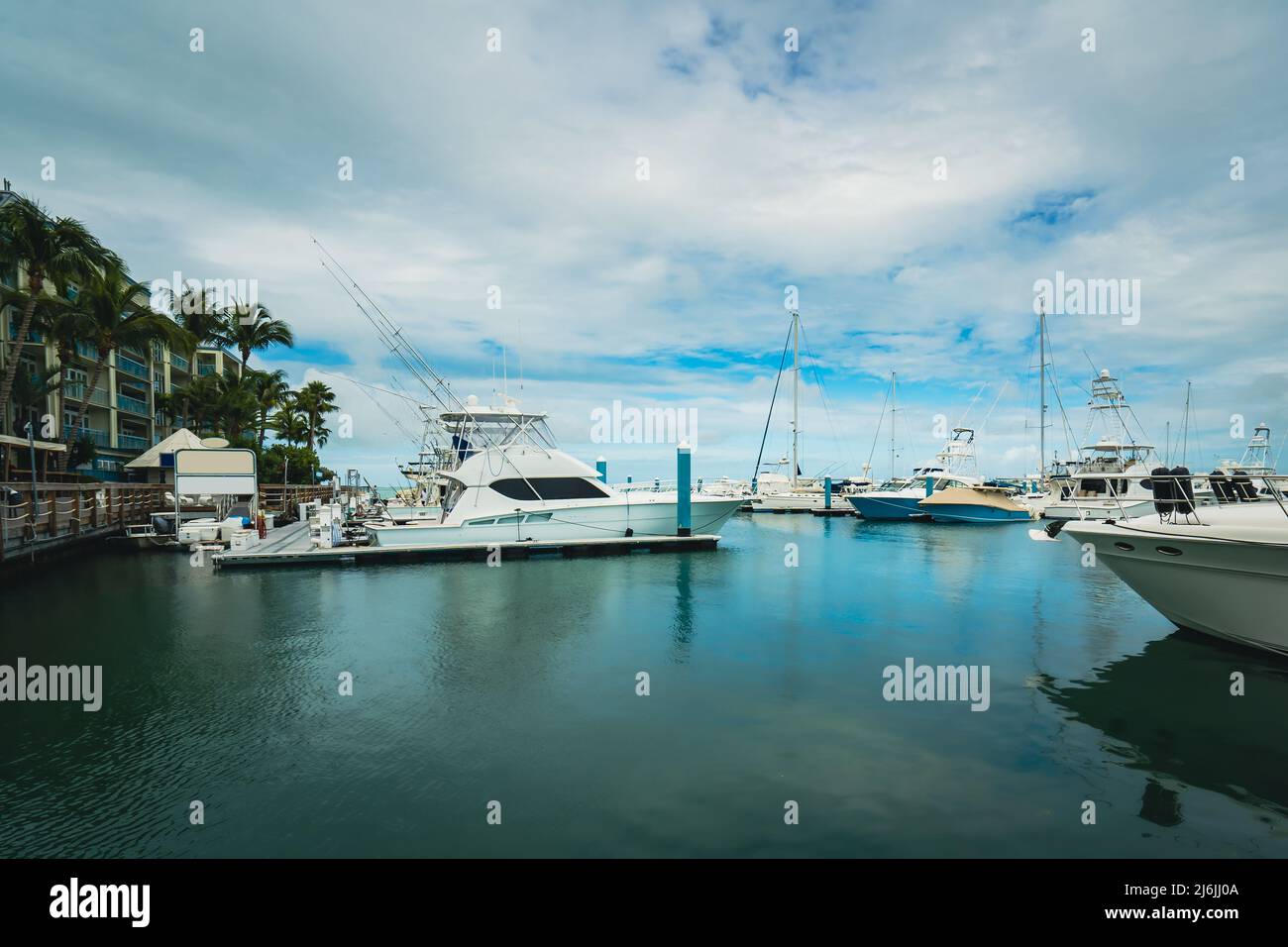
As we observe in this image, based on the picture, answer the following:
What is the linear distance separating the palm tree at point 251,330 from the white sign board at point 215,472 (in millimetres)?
22682

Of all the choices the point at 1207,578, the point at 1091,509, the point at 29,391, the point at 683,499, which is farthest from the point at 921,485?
the point at 29,391

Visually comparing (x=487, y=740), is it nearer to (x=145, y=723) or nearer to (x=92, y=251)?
(x=145, y=723)

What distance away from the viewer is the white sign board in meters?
27.6

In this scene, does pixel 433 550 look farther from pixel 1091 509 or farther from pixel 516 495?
pixel 1091 509

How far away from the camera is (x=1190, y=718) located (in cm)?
909

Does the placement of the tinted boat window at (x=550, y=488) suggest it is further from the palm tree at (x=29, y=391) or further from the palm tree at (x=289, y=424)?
the palm tree at (x=289, y=424)

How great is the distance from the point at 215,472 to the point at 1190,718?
33.0 meters

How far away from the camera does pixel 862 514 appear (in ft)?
181

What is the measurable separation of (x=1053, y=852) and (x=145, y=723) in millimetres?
11301

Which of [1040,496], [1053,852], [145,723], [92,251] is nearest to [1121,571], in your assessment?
[1053,852]

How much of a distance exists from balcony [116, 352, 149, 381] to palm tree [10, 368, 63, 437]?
9.35 m

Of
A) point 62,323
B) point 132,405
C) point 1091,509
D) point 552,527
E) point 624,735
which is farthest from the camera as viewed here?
point 132,405

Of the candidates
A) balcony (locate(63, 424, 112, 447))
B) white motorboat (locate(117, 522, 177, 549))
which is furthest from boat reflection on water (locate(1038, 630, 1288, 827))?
balcony (locate(63, 424, 112, 447))
